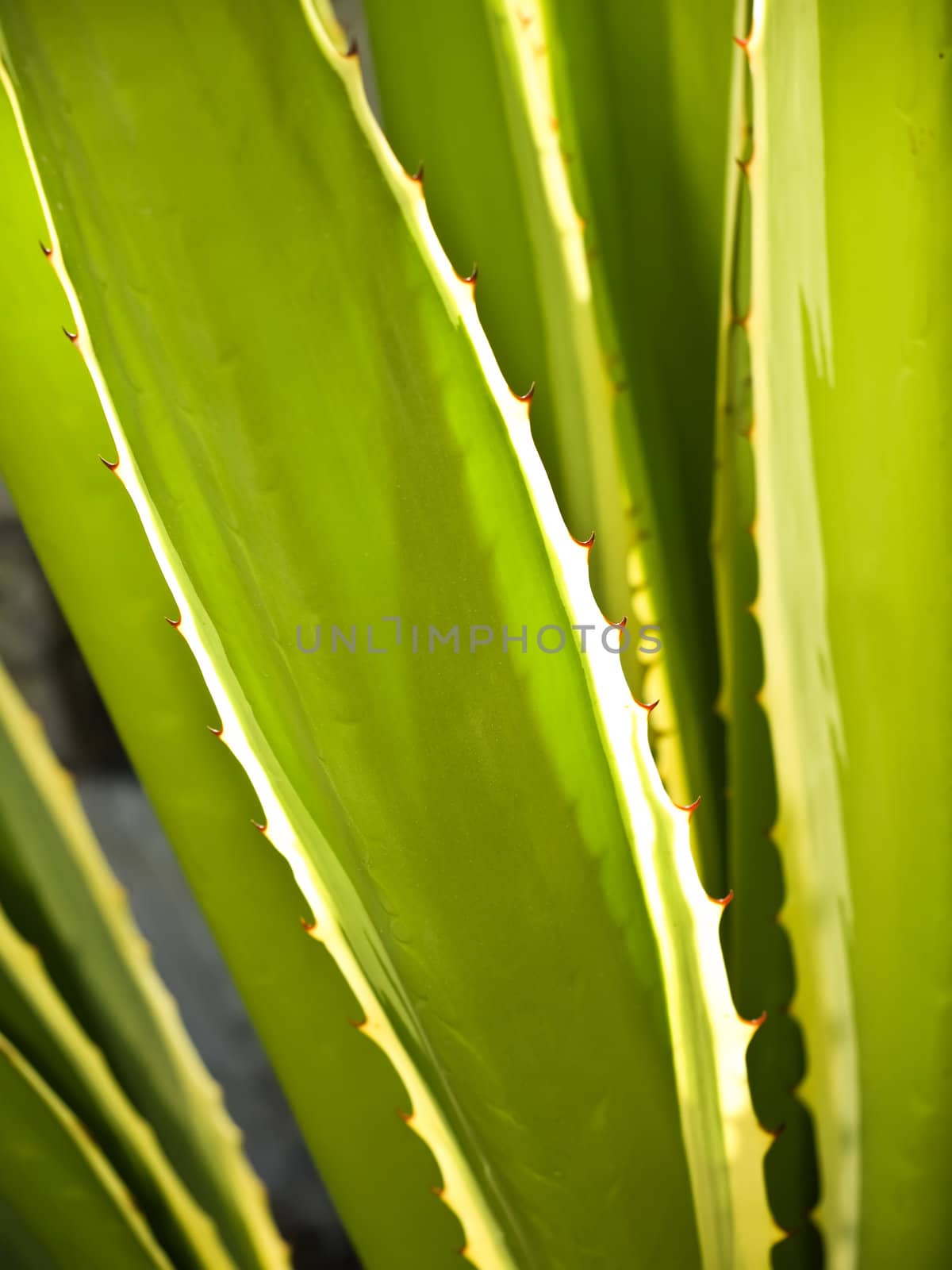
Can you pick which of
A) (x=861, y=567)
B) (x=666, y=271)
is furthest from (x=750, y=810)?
(x=666, y=271)

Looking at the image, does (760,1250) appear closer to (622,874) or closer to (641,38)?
(622,874)

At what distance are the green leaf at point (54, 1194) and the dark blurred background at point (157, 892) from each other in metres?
0.19

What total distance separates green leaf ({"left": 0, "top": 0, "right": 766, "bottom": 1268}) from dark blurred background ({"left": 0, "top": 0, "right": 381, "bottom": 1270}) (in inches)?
11.4

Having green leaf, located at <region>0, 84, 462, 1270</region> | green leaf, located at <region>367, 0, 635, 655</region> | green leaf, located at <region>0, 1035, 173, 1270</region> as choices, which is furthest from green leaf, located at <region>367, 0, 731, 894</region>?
green leaf, located at <region>0, 1035, 173, 1270</region>

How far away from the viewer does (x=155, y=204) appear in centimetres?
23

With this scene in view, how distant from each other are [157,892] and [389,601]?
1.22ft

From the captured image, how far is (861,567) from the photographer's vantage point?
32 centimetres

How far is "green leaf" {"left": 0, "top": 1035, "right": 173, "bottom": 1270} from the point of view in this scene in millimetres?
352

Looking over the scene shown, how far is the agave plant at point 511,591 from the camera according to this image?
25cm

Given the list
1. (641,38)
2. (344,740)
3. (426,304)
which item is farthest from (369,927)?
(641,38)

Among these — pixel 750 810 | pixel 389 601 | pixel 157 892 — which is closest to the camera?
pixel 389 601

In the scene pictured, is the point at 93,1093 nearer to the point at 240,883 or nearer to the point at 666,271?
the point at 240,883

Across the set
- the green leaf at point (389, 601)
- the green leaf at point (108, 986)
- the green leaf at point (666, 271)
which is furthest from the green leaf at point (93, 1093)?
the green leaf at point (666, 271)

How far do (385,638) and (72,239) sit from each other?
13 cm
